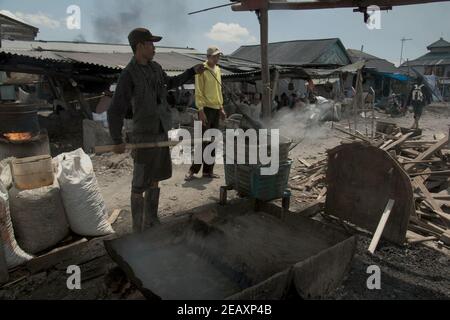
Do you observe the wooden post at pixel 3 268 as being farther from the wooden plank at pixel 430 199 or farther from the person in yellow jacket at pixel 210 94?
the wooden plank at pixel 430 199

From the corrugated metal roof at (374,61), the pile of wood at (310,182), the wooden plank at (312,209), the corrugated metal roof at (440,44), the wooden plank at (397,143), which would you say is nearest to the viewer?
the wooden plank at (312,209)

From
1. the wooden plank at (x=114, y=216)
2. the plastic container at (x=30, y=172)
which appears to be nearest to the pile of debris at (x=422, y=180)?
the wooden plank at (x=114, y=216)

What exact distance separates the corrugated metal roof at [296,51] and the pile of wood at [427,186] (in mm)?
16834

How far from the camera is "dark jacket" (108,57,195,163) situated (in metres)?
3.79

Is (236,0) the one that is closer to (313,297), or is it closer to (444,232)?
(313,297)

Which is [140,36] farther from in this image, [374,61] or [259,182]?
[374,61]

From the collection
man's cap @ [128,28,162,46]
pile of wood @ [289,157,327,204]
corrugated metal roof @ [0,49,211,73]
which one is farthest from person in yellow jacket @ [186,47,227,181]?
corrugated metal roof @ [0,49,211,73]

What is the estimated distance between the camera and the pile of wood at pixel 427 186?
4.40 m

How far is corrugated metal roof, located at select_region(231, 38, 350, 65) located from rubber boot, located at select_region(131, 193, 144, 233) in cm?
2005

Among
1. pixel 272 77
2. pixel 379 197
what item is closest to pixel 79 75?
pixel 272 77

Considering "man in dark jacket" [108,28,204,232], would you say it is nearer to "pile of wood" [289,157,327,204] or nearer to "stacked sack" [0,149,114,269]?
"stacked sack" [0,149,114,269]

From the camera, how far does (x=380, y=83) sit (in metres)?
30.2

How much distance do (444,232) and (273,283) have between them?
2998mm
